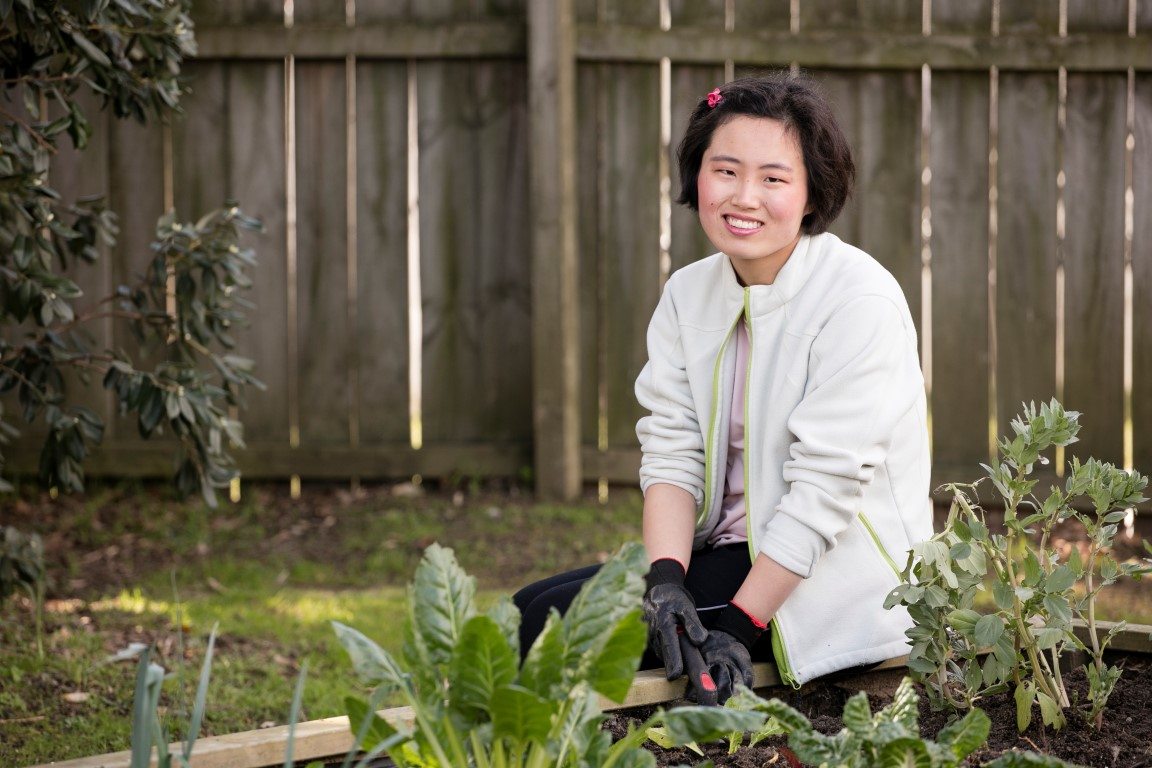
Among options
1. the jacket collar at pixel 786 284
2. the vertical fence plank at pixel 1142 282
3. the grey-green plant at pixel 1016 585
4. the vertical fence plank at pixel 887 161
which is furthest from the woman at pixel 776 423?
the vertical fence plank at pixel 1142 282

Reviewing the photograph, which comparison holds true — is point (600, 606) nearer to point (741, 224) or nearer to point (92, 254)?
point (741, 224)

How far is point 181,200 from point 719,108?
2.88m

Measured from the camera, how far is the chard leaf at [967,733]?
4.82 feet

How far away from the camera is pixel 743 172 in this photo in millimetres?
2234

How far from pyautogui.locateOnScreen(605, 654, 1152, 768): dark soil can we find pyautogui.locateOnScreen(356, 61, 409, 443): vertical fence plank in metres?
2.78

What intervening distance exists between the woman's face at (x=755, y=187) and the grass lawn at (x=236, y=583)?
4.38 ft

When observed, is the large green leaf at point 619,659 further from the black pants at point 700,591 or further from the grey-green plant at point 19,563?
the grey-green plant at point 19,563

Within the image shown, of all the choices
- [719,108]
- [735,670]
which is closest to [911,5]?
[719,108]

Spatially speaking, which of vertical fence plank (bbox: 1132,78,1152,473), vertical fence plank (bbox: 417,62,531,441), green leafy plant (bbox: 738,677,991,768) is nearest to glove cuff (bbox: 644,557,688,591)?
green leafy plant (bbox: 738,677,991,768)

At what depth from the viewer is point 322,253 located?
466 centimetres

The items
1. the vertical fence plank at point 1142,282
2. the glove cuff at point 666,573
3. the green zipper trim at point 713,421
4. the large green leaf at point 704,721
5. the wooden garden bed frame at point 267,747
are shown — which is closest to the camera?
the large green leaf at point 704,721

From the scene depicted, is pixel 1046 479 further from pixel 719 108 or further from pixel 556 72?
pixel 719 108

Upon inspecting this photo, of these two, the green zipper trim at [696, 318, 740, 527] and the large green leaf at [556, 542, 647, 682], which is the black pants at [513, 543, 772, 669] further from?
the large green leaf at [556, 542, 647, 682]

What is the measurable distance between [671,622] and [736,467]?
424 millimetres
